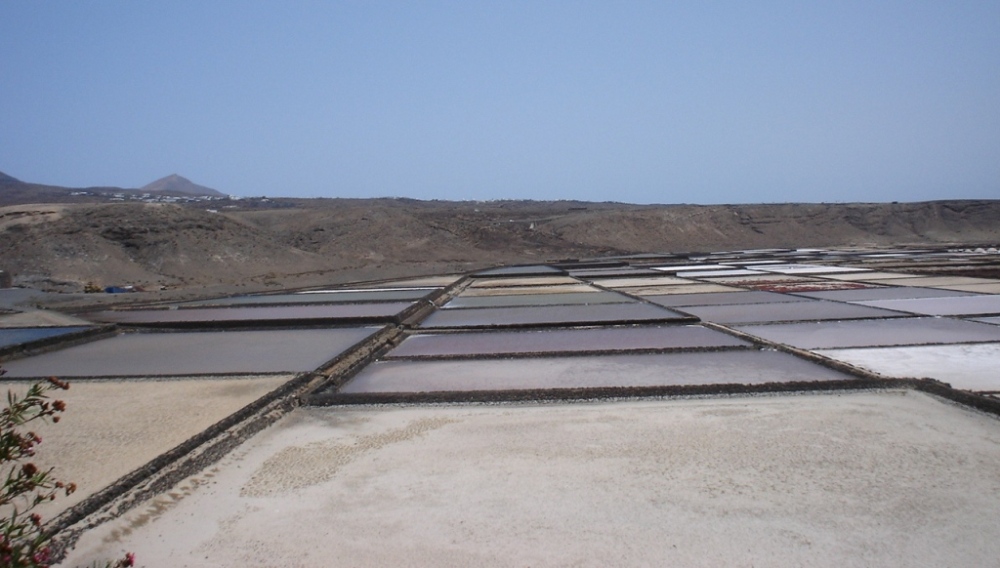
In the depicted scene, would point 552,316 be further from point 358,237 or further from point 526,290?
point 358,237

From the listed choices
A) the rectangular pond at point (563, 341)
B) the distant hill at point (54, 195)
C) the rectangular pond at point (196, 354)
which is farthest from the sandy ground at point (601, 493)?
the distant hill at point (54, 195)

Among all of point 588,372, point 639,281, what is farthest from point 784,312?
point 639,281

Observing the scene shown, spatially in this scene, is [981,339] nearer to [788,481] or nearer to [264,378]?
[788,481]

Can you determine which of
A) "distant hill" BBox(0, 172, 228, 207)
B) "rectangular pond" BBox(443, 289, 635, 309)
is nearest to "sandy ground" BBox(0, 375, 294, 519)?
"rectangular pond" BBox(443, 289, 635, 309)

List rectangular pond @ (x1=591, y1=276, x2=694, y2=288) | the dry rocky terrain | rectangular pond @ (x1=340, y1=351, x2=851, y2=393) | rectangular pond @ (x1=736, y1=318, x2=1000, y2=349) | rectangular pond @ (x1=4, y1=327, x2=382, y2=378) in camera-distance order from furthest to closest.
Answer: the dry rocky terrain → rectangular pond @ (x1=591, y1=276, x2=694, y2=288) → rectangular pond @ (x1=736, y1=318, x2=1000, y2=349) → rectangular pond @ (x1=4, y1=327, x2=382, y2=378) → rectangular pond @ (x1=340, y1=351, x2=851, y2=393)

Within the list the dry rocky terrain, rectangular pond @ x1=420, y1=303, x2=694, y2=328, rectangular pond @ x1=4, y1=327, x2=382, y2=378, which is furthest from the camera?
the dry rocky terrain

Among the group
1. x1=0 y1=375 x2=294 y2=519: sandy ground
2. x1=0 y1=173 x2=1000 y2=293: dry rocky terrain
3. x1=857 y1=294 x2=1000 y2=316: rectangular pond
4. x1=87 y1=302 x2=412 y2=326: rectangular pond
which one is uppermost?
x1=0 y1=173 x2=1000 y2=293: dry rocky terrain

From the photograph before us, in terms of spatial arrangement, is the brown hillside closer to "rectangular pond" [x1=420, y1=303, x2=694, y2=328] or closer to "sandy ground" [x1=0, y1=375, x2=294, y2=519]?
"rectangular pond" [x1=420, y1=303, x2=694, y2=328]

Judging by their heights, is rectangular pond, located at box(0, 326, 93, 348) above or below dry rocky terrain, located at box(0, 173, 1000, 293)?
below
